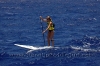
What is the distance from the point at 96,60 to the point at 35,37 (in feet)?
30.3

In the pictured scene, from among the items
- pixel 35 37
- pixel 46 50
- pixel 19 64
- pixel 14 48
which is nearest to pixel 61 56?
pixel 46 50

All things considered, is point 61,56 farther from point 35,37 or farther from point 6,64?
point 35,37

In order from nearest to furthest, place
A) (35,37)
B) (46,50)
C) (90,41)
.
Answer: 1. (46,50)
2. (90,41)
3. (35,37)

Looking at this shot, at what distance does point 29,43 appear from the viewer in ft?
69.8

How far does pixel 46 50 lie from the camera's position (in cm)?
1834

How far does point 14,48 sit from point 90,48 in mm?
5848

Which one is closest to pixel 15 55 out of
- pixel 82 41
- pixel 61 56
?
pixel 61 56

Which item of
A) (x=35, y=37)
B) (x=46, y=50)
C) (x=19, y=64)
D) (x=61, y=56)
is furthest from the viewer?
(x=35, y=37)

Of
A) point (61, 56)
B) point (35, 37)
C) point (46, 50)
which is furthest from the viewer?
point (35, 37)

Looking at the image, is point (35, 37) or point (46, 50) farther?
point (35, 37)

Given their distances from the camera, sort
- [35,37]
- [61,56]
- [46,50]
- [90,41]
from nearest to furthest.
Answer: [61,56] < [46,50] < [90,41] < [35,37]

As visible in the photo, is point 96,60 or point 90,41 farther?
point 90,41

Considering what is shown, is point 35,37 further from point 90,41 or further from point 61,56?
point 61,56

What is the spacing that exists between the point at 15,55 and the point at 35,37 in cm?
657
